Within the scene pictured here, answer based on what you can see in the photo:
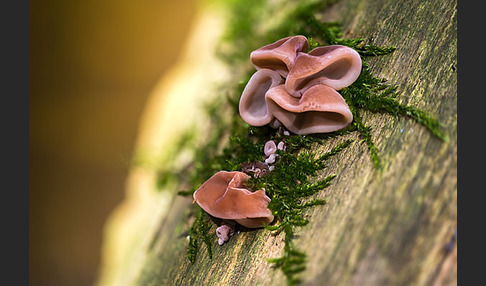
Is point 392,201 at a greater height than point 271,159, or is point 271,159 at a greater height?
point 392,201

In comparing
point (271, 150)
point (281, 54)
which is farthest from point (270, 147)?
point (281, 54)

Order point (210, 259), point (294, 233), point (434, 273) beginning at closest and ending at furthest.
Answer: point (434, 273), point (294, 233), point (210, 259)

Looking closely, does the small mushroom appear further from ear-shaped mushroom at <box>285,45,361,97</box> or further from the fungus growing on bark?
ear-shaped mushroom at <box>285,45,361,97</box>

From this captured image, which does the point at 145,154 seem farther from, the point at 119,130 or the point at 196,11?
the point at 196,11

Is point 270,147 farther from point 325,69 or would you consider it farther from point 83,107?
point 83,107

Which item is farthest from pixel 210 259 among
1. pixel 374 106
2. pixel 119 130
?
pixel 119 130

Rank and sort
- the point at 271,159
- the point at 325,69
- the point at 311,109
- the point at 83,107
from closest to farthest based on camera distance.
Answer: the point at 311,109
the point at 325,69
the point at 271,159
the point at 83,107

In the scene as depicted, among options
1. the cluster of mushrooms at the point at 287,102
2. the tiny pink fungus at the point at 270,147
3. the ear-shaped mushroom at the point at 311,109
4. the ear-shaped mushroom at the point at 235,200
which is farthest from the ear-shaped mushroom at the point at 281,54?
the ear-shaped mushroom at the point at 235,200
